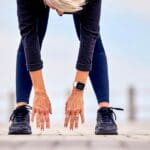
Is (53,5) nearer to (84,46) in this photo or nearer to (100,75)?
(84,46)

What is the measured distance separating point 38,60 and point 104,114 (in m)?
0.68

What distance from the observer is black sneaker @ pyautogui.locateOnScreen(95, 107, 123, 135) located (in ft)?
13.5

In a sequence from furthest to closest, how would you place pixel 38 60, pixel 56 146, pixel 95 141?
pixel 38 60, pixel 95 141, pixel 56 146

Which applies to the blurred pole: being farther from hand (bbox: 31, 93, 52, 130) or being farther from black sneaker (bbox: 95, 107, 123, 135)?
hand (bbox: 31, 93, 52, 130)

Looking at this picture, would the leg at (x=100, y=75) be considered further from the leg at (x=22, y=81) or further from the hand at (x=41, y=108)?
the hand at (x=41, y=108)

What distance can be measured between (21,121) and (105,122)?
0.52 meters

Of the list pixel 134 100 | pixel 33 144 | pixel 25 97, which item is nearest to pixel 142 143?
pixel 33 144

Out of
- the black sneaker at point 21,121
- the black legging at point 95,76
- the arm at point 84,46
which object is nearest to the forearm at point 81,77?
Result: the arm at point 84,46

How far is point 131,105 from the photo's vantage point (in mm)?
14414

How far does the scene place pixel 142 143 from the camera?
3197mm

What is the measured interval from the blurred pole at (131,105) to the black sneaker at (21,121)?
10033 mm

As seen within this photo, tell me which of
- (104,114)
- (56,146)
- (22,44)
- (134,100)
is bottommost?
(56,146)

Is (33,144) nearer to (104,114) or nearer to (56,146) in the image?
(56,146)

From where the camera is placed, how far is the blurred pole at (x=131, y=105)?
1418cm
